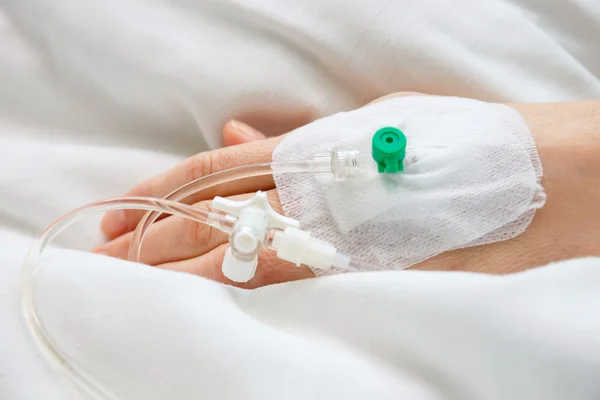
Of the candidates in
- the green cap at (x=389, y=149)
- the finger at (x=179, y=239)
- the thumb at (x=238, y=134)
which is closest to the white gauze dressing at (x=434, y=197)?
the green cap at (x=389, y=149)

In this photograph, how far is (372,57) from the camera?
100 centimetres

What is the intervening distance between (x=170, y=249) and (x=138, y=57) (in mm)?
377

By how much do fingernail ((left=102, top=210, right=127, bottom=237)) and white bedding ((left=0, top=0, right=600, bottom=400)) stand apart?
44 mm

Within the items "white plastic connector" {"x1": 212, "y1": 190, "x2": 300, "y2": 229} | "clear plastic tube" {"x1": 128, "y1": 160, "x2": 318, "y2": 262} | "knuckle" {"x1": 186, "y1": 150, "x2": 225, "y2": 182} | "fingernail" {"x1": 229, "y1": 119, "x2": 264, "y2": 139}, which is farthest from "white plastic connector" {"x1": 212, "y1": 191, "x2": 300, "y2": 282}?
"fingernail" {"x1": 229, "y1": 119, "x2": 264, "y2": 139}

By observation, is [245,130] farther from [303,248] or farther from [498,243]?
[498,243]

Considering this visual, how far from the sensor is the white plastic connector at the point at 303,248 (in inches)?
26.9

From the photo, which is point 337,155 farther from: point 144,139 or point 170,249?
point 144,139

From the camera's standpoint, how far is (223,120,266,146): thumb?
0.99 m

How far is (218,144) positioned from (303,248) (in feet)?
1.44

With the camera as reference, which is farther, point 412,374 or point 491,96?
point 491,96

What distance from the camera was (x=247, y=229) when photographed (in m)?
0.67

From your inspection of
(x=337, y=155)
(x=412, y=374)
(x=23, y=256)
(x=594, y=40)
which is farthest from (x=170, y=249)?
(x=594, y=40)

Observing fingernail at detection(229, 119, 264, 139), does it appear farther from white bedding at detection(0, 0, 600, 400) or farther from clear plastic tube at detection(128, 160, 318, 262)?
clear plastic tube at detection(128, 160, 318, 262)

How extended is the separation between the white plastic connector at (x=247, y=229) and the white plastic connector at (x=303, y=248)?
2cm
